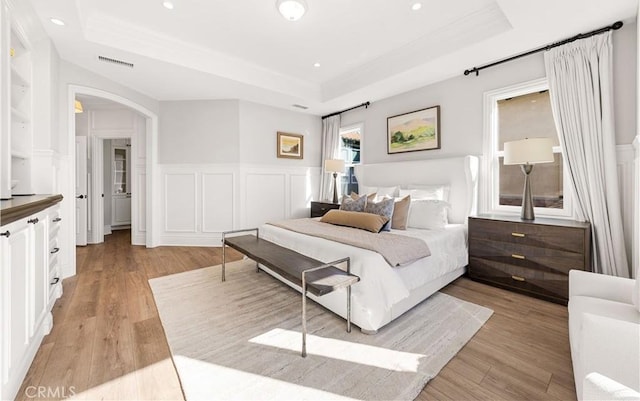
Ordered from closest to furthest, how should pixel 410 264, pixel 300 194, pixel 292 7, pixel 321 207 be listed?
pixel 410 264
pixel 292 7
pixel 321 207
pixel 300 194

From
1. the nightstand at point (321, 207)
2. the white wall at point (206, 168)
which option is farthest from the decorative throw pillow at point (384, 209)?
the white wall at point (206, 168)

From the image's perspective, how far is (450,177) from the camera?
11.9 feet

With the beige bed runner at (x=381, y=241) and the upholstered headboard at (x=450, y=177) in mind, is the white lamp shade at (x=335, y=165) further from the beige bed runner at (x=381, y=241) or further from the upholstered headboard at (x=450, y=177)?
the beige bed runner at (x=381, y=241)

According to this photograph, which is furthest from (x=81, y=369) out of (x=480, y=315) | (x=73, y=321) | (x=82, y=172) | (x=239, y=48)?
(x=82, y=172)

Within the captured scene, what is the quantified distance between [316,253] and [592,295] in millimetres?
1836

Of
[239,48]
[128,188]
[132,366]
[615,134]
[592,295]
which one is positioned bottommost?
[132,366]

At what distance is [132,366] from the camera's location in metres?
1.72

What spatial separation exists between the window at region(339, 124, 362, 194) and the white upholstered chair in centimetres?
400

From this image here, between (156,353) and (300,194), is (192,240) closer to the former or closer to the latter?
(300,194)

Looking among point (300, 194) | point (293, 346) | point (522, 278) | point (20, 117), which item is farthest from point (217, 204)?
point (522, 278)

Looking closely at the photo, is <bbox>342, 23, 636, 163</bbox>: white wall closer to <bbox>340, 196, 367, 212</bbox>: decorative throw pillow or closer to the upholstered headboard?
the upholstered headboard

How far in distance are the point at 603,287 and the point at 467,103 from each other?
267cm

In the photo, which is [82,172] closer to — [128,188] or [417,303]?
[128,188]

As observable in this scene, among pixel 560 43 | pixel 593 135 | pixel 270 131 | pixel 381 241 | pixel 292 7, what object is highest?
pixel 292 7
